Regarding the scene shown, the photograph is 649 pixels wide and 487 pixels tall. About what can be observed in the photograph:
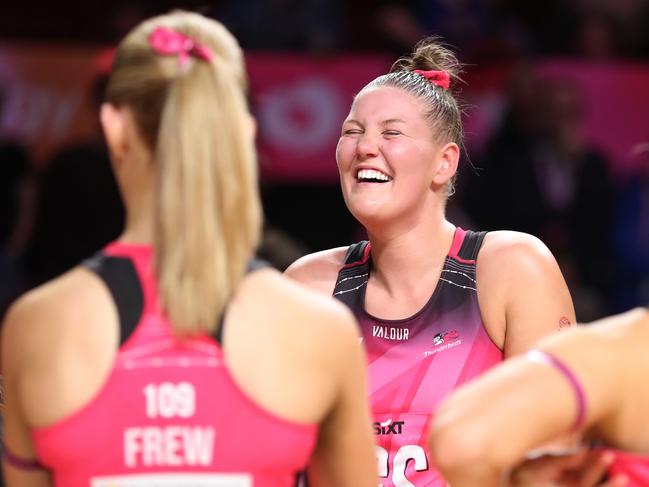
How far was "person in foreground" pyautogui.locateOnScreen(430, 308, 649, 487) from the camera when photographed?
6.06 ft

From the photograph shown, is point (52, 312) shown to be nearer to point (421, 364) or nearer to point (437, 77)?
point (421, 364)

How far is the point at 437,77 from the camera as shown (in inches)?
129

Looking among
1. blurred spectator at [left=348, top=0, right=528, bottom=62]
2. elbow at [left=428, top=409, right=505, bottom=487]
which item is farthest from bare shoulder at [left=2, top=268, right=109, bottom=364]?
blurred spectator at [left=348, top=0, right=528, bottom=62]

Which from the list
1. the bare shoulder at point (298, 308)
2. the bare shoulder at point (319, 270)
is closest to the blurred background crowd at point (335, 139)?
the bare shoulder at point (319, 270)

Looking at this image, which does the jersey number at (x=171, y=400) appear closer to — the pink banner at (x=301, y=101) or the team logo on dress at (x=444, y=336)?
the team logo on dress at (x=444, y=336)

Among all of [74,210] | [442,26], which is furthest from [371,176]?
[442,26]

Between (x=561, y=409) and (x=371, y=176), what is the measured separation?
1382 mm

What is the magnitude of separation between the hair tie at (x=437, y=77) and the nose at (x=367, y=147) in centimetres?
27

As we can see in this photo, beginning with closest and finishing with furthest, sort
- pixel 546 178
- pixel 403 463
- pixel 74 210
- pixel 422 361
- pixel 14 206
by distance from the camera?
pixel 403 463 → pixel 422 361 → pixel 74 210 → pixel 14 206 → pixel 546 178

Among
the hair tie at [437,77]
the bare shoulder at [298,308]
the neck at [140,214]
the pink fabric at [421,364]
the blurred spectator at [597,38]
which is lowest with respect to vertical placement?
the pink fabric at [421,364]

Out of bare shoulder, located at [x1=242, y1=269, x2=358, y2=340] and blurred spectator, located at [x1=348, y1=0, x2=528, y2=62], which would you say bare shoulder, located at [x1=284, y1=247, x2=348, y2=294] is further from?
blurred spectator, located at [x1=348, y1=0, x2=528, y2=62]

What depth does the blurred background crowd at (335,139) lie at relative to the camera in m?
6.08

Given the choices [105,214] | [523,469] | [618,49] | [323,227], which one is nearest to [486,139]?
[323,227]

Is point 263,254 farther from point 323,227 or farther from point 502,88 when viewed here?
point 502,88
